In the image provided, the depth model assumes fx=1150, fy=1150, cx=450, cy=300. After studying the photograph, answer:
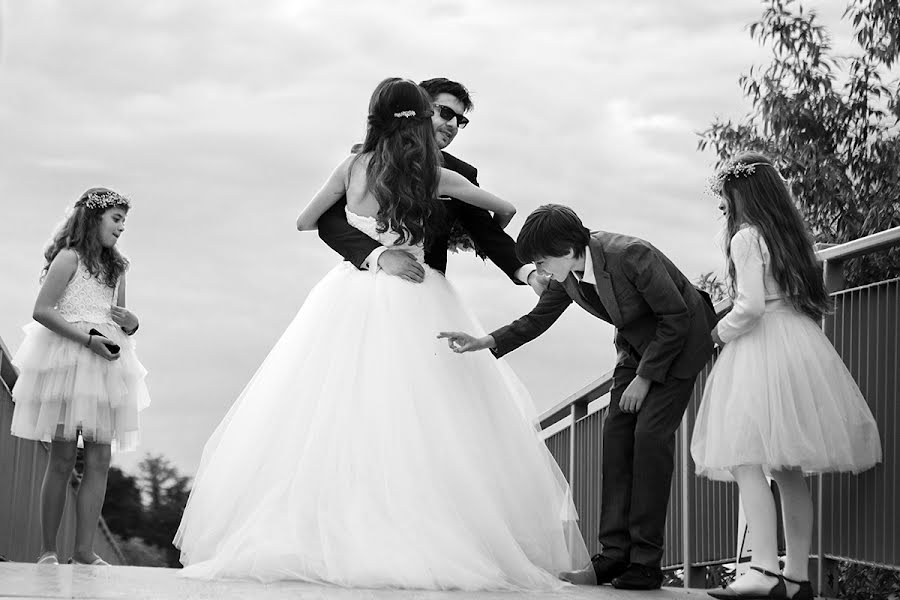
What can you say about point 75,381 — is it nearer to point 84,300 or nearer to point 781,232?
point 84,300

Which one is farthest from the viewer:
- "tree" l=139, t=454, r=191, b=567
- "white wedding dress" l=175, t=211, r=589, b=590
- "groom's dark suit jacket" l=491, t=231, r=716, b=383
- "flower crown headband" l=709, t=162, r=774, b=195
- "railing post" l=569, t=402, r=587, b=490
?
"tree" l=139, t=454, r=191, b=567

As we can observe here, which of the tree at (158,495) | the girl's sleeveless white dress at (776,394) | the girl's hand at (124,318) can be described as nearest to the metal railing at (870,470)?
the girl's sleeveless white dress at (776,394)

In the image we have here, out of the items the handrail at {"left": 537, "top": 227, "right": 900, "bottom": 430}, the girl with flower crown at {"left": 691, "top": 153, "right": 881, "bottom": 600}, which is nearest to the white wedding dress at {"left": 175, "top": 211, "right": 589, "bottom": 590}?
the girl with flower crown at {"left": 691, "top": 153, "right": 881, "bottom": 600}

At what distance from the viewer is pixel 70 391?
5.74 m

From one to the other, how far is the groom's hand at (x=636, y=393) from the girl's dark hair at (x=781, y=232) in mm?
457

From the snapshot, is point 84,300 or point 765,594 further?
point 84,300

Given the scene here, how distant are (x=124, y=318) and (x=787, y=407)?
345 cm

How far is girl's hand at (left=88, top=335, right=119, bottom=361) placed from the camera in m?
5.70

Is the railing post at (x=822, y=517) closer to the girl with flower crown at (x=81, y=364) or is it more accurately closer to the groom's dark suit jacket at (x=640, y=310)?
the groom's dark suit jacket at (x=640, y=310)

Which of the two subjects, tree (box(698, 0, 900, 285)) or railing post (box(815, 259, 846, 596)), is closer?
railing post (box(815, 259, 846, 596))

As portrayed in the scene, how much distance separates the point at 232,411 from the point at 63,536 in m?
7.29

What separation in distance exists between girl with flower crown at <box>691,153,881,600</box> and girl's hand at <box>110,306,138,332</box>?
3.13 metres

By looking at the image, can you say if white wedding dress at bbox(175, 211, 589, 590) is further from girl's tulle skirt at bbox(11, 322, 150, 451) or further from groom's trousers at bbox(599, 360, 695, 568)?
girl's tulle skirt at bbox(11, 322, 150, 451)

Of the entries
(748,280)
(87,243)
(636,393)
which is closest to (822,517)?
(636,393)
